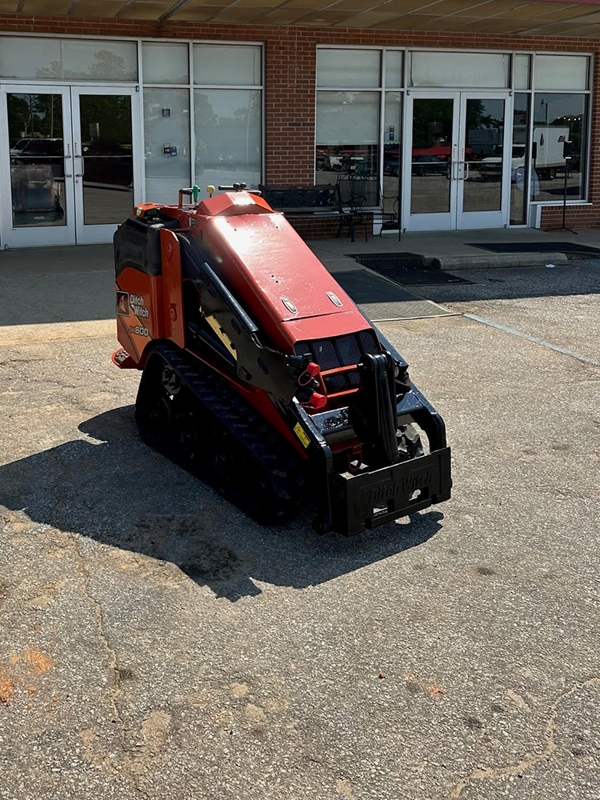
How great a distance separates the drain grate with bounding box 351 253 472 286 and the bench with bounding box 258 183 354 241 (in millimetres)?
1534

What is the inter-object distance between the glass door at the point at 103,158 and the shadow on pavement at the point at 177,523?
8.93 metres

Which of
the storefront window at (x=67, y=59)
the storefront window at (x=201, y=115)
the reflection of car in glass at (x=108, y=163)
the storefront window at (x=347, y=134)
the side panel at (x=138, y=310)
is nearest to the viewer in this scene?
the side panel at (x=138, y=310)

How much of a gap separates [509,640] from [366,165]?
41.8 ft

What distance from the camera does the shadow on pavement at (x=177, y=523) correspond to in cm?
460

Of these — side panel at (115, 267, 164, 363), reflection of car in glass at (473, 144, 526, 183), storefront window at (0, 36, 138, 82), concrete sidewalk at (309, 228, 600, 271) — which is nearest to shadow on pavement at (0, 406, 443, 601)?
side panel at (115, 267, 164, 363)

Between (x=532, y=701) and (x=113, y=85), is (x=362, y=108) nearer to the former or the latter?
(x=113, y=85)

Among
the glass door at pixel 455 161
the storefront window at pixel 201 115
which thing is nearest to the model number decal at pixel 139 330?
the storefront window at pixel 201 115

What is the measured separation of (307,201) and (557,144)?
5173mm

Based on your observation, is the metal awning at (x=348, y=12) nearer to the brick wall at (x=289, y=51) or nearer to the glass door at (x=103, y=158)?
the brick wall at (x=289, y=51)

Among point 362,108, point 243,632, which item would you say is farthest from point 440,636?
point 362,108

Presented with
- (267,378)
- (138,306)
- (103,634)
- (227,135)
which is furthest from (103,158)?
(103,634)

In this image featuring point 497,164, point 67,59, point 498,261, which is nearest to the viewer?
point 498,261

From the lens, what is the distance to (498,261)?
1319cm

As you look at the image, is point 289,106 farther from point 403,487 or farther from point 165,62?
point 403,487
